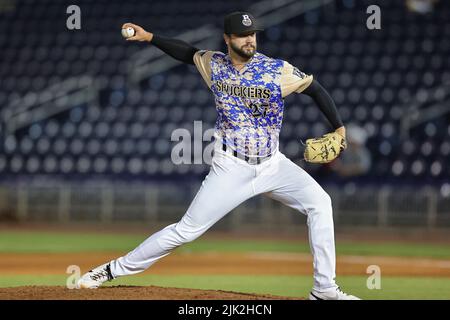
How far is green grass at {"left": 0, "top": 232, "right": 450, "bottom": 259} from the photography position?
14787 mm

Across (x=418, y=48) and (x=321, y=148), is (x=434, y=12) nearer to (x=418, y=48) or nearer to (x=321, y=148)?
(x=418, y=48)

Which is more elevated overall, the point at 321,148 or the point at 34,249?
the point at 321,148

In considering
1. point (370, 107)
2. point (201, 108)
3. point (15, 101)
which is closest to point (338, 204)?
point (370, 107)

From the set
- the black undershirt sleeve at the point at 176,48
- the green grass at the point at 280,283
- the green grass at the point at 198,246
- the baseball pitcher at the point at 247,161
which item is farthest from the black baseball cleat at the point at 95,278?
the green grass at the point at 198,246

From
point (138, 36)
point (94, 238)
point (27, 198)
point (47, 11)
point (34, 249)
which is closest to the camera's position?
point (138, 36)

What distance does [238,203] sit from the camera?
6.95 metres

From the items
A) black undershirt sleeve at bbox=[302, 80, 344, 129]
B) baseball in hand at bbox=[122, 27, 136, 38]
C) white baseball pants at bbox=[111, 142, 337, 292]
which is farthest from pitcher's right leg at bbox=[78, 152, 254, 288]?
baseball in hand at bbox=[122, 27, 136, 38]

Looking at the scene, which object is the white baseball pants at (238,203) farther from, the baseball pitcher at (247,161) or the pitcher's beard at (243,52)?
the pitcher's beard at (243,52)

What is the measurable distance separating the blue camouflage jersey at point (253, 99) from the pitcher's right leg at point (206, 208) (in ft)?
0.57

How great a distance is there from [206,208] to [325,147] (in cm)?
110

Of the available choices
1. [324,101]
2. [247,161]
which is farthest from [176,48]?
[324,101]

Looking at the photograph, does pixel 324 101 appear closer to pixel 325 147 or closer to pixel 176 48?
pixel 325 147

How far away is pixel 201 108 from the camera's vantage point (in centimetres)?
2091
